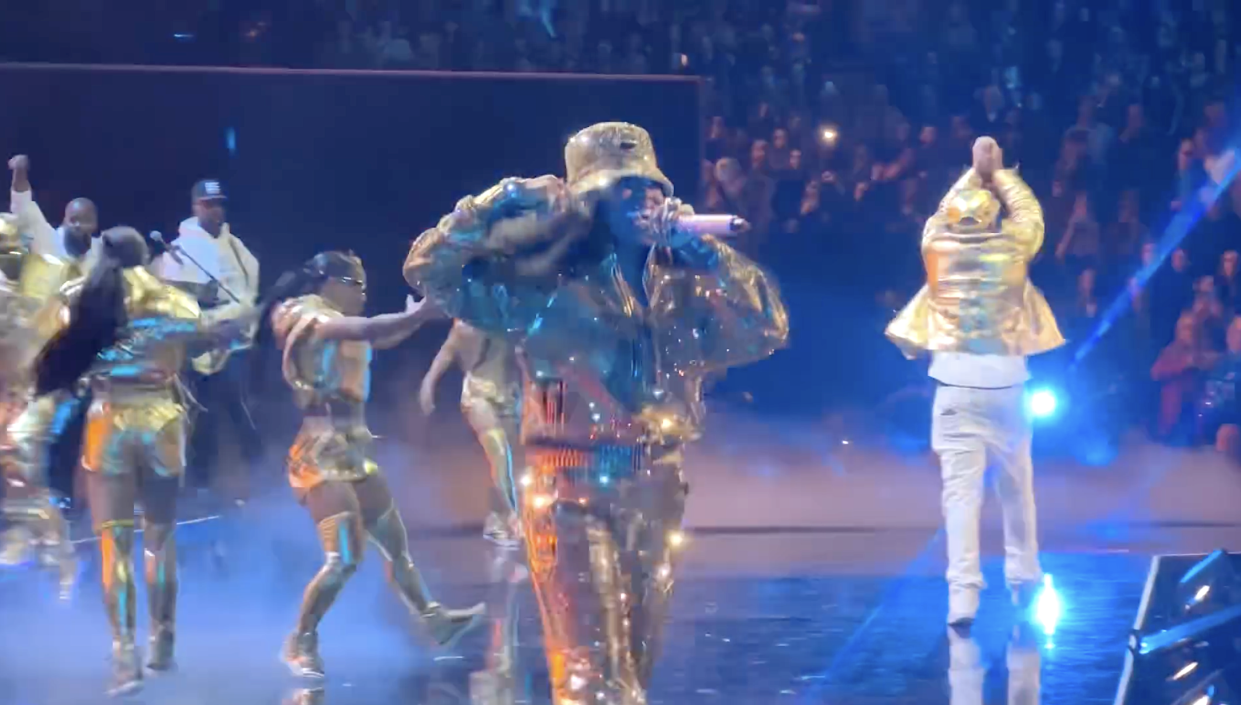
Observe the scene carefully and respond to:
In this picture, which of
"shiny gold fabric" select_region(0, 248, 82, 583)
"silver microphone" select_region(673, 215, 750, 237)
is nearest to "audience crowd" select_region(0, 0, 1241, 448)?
"shiny gold fabric" select_region(0, 248, 82, 583)

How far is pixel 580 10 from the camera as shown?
39.8ft

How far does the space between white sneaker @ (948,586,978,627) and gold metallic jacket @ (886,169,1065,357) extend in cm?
102

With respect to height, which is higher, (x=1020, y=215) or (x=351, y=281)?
(x=1020, y=215)

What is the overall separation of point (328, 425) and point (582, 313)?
85.8 inches

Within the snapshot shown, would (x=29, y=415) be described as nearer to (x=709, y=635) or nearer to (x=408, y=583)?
(x=408, y=583)

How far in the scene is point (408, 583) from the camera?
19.4ft

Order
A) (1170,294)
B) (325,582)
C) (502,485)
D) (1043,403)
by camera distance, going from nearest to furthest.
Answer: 1. (325,582)
2. (502,485)
3. (1043,403)
4. (1170,294)

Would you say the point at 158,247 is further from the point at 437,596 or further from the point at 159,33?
the point at 437,596

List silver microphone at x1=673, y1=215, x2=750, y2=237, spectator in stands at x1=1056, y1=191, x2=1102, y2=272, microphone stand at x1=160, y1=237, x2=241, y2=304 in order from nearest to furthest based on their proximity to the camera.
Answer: silver microphone at x1=673, y1=215, x2=750, y2=237 < microphone stand at x1=160, y1=237, x2=241, y2=304 < spectator in stands at x1=1056, y1=191, x2=1102, y2=272

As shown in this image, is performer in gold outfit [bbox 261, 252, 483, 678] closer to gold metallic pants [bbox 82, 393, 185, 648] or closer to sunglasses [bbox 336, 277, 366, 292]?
sunglasses [bbox 336, 277, 366, 292]

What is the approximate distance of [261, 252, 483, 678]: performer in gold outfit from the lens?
17.4 feet

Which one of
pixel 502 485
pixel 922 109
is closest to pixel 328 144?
pixel 502 485

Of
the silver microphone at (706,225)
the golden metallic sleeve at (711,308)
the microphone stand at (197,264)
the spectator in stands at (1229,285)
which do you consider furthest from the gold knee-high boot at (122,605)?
the spectator in stands at (1229,285)

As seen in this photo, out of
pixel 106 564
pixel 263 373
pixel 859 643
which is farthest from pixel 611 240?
pixel 263 373
